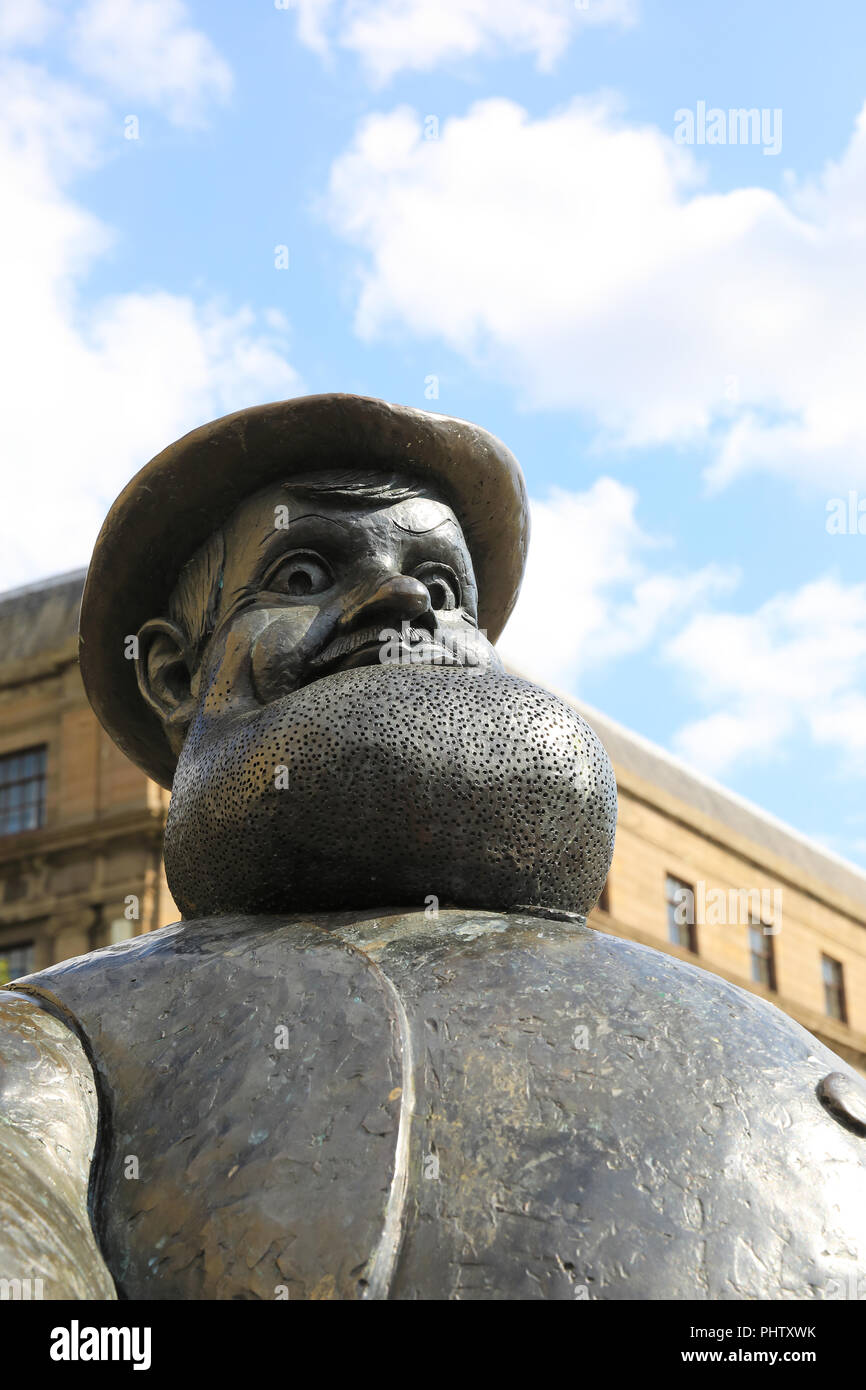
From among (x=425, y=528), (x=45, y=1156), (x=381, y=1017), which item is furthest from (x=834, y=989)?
(x=45, y=1156)

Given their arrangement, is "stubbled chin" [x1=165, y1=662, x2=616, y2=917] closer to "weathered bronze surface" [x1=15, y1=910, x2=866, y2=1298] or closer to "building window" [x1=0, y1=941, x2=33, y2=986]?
"weathered bronze surface" [x1=15, y1=910, x2=866, y2=1298]

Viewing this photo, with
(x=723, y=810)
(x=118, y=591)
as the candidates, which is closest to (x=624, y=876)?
(x=723, y=810)

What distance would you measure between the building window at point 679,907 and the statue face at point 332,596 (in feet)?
77.9

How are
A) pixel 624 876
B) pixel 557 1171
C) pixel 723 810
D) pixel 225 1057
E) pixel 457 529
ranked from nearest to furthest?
pixel 557 1171
pixel 225 1057
pixel 457 529
pixel 624 876
pixel 723 810

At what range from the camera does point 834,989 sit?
30328 mm

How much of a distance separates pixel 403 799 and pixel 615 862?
74.3ft

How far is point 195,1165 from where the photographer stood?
248cm

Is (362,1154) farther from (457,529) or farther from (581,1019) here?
(457,529)

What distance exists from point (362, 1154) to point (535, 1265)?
28cm

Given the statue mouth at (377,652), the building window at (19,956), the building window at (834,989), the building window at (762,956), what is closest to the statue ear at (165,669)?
the statue mouth at (377,652)

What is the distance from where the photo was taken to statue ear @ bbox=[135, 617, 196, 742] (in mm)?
3621

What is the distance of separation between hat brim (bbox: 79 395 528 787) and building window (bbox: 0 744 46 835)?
716 inches

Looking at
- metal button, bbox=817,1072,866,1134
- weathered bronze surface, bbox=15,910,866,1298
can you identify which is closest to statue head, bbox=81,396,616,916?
weathered bronze surface, bbox=15,910,866,1298
